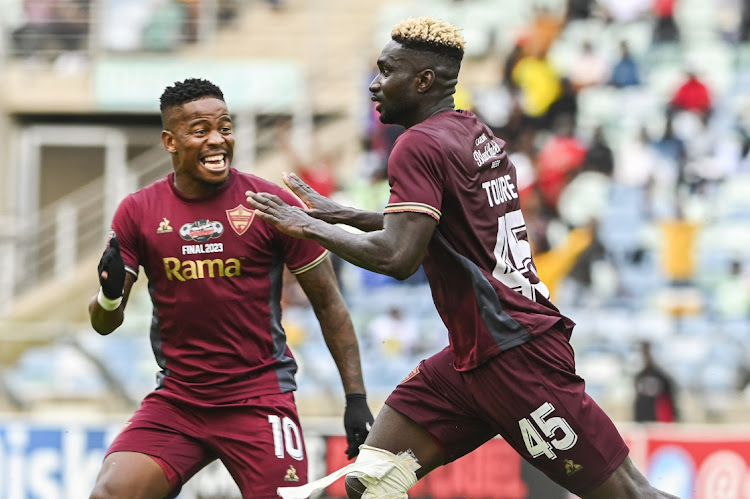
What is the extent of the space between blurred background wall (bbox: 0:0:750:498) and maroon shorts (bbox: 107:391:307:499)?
3.77 m

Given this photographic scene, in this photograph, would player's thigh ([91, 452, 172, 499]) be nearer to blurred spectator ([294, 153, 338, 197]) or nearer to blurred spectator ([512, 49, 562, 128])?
blurred spectator ([294, 153, 338, 197])

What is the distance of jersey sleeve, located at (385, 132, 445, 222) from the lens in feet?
17.7

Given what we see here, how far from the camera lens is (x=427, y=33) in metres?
5.66

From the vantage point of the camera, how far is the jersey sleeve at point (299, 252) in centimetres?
634

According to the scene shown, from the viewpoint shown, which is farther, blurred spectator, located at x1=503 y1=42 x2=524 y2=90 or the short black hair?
blurred spectator, located at x1=503 y1=42 x2=524 y2=90

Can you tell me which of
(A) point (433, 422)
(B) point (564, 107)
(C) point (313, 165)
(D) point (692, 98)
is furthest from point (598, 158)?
(A) point (433, 422)

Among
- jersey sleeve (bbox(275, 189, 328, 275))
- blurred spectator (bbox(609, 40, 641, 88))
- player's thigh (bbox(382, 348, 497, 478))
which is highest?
blurred spectator (bbox(609, 40, 641, 88))

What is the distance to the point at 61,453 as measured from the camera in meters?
10.4

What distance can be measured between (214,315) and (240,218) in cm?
47

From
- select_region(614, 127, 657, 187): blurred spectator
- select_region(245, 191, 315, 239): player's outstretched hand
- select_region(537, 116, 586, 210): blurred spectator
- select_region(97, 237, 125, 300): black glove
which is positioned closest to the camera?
select_region(245, 191, 315, 239): player's outstretched hand

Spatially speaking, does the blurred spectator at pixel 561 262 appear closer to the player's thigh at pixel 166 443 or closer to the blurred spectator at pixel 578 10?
the blurred spectator at pixel 578 10

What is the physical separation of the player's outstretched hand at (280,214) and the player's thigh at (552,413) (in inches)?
39.8

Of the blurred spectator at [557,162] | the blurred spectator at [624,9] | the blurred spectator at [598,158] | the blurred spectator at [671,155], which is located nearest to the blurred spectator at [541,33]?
the blurred spectator at [624,9]

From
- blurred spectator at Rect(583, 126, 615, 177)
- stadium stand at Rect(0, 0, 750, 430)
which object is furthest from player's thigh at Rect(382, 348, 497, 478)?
blurred spectator at Rect(583, 126, 615, 177)
